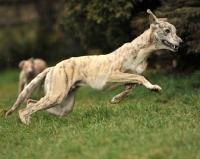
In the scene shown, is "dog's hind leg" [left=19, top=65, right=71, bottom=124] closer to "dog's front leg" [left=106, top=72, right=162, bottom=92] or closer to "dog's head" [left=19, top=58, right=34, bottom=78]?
"dog's front leg" [left=106, top=72, right=162, bottom=92]

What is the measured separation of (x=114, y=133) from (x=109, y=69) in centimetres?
182

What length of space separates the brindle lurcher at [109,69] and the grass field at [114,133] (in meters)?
0.34

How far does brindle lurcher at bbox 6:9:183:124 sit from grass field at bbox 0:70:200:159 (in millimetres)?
337

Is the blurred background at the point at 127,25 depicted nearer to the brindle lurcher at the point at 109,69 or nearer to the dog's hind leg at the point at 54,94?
the brindle lurcher at the point at 109,69

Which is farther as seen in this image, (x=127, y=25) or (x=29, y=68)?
(x=29, y=68)

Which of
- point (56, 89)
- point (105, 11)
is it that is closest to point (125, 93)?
point (56, 89)

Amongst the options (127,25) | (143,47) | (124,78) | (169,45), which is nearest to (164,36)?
(169,45)

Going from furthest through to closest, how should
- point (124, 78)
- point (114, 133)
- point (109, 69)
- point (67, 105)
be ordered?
point (67, 105)
point (109, 69)
point (124, 78)
point (114, 133)

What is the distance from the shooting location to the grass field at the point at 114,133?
518 centimetres

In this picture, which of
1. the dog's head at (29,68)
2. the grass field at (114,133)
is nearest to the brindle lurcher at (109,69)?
the grass field at (114,133)

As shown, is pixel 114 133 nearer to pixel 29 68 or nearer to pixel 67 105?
pixel 67 105

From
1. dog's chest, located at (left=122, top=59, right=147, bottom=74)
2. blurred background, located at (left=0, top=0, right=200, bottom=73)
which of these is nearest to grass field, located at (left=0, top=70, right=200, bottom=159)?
dog's chest, located at (left=122, top=59, right=147, bottom=74)

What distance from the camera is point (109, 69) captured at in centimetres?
763

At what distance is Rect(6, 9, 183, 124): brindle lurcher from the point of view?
24.6 feet
